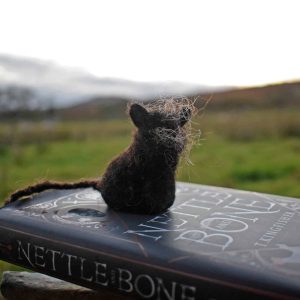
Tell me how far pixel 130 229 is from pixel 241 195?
378 mm

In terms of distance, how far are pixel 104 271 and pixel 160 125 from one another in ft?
0.88

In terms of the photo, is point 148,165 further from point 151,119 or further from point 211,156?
point 211,156

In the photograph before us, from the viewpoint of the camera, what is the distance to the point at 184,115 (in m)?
0.76

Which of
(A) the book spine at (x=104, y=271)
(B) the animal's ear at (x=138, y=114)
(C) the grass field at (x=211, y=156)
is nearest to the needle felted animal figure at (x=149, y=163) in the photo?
(B) the animal's ear at (x=138, y=114)

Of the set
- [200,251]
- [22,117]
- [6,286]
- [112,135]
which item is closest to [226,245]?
[200,251]

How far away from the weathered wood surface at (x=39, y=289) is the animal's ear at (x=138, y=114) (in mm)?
344

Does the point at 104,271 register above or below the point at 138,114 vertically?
below

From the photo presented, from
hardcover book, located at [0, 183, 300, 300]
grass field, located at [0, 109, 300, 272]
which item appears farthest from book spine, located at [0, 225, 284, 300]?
grass field, located at [0, 109, 300, 272]

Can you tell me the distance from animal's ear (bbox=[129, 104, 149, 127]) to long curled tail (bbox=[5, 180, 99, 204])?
0.26 m

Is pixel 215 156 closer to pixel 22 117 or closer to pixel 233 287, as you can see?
pixel 233 287

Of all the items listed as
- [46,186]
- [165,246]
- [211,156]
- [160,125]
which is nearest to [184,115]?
[160,125]

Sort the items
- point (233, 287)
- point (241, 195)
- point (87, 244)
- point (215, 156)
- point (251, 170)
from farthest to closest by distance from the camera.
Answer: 1. point (215, 156)
2. point (251, 170)
3. point (241, 195)
4. point (87, 244)
5. point (233, 287)

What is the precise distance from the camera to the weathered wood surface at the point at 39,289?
82 cm

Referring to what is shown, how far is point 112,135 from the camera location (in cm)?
515
